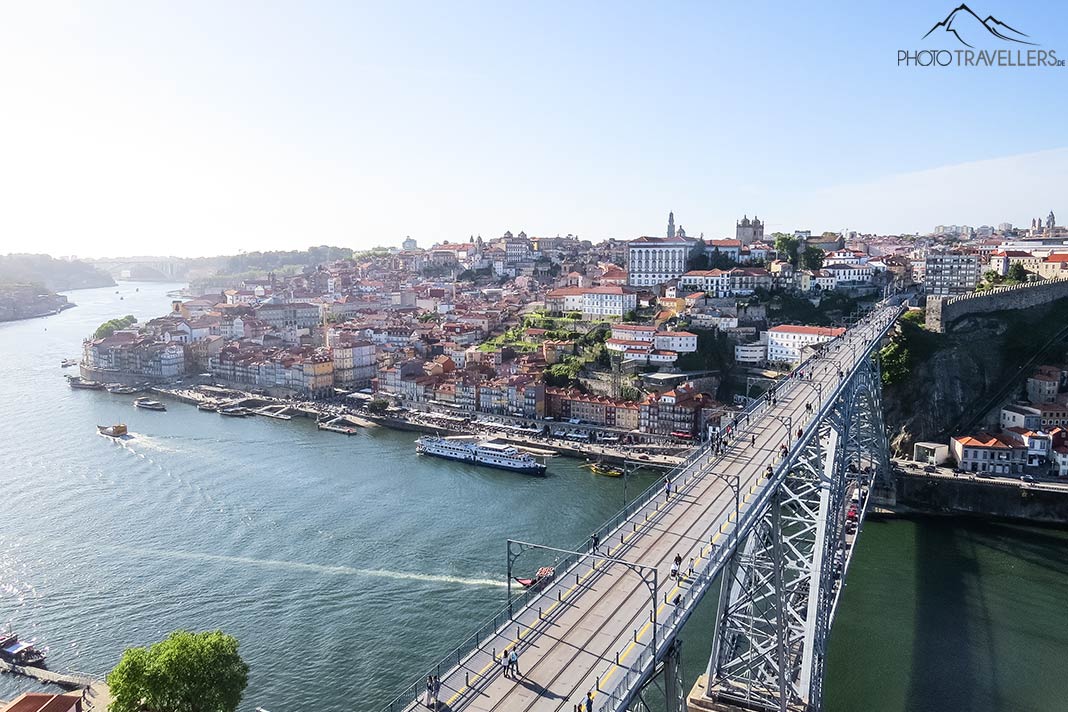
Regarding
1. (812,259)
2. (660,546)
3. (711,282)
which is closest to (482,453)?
(660,546)

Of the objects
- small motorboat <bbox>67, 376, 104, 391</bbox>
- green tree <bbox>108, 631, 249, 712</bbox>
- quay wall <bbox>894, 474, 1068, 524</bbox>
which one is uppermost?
green tree <bbox>108, 631, 249, 712</bbox>

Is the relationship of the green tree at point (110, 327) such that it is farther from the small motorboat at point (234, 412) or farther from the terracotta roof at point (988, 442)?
the terracotta roof at point (988, 442)

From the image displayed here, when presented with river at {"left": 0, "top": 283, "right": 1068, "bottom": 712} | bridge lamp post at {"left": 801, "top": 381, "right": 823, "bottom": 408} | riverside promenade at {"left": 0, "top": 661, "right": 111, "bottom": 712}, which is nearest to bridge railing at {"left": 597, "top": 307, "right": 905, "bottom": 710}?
river at {"left": 0, "top": 283, "right": 1068, "bottom": 712}

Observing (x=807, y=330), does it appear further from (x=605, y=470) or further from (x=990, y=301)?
(x=605, y=470)

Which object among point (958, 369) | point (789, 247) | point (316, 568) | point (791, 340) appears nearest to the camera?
point (316, 568)

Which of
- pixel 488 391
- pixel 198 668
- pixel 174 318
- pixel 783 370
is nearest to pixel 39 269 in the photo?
pixel 174 318

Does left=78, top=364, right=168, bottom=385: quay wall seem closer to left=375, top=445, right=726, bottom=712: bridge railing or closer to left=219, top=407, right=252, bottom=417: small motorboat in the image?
left=219, top=407, right=252, bottom=417: small motorboat

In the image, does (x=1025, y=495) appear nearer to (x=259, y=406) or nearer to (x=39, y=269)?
(x=259, y=406)

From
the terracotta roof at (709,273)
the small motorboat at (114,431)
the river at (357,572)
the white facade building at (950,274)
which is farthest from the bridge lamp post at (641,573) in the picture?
the white facade building at (950,274)
